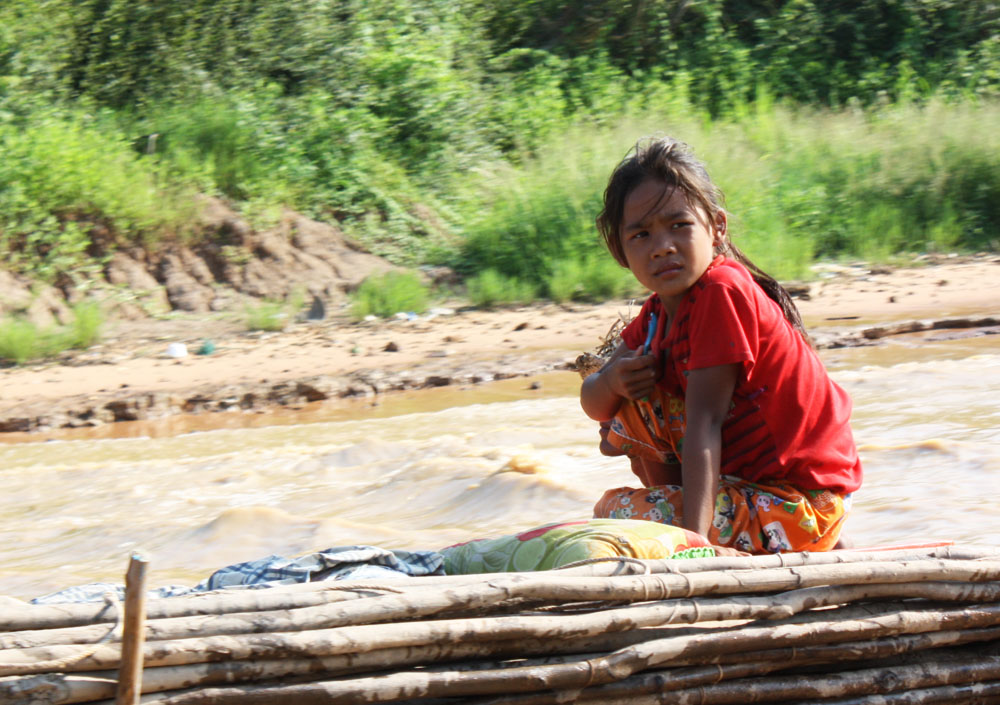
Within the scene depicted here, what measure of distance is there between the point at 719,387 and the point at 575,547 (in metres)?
0.44

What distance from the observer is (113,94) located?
32.9ft

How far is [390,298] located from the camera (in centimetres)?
789

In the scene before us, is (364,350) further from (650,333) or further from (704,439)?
(704,439)

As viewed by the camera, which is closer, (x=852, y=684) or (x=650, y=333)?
(x=852, y=684)

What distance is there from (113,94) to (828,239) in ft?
21.2

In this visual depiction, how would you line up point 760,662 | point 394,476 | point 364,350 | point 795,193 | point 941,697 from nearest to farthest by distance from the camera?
Answer: point 760,662
point 941,697
point 394,476
point 364,350
point 795,193

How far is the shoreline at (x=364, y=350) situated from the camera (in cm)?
616

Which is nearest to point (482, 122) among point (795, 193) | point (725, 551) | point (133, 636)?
point (795, 193)

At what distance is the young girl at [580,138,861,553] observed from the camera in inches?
81.4

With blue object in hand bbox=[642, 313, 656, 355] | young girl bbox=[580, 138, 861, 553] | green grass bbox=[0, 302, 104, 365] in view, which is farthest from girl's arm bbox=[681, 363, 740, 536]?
green grass bbox=[0, 302, 104, 365]

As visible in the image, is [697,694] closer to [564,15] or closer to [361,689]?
[361,689]

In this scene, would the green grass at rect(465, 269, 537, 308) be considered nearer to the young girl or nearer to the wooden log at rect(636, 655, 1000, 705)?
the young girl

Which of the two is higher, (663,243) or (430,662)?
(663,243)

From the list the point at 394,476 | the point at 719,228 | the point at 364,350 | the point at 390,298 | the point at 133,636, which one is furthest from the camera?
the point at 390,298
